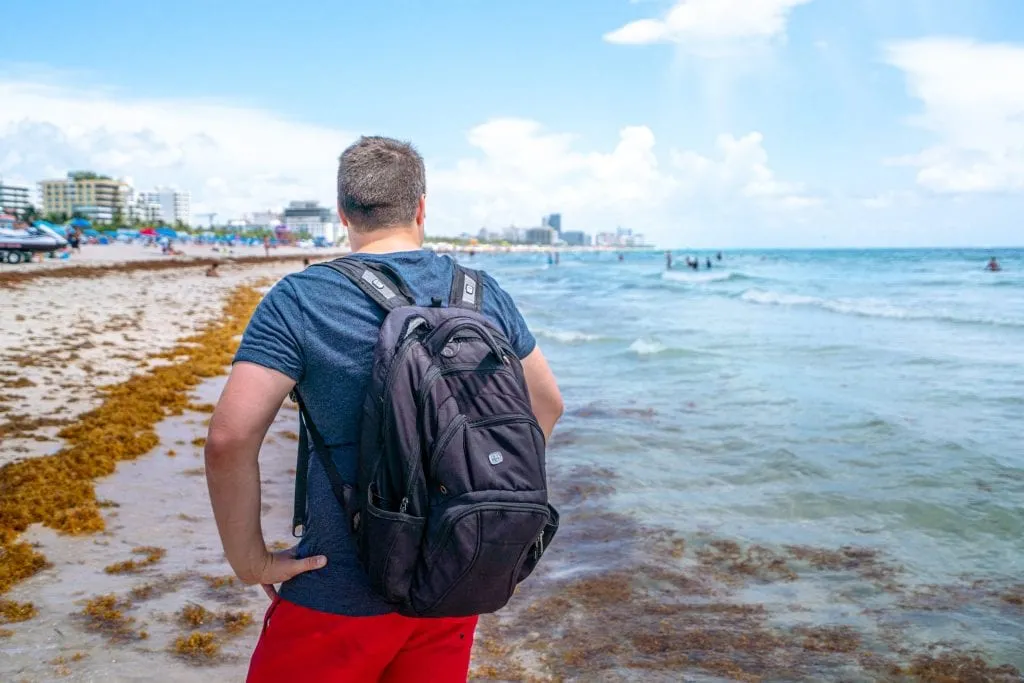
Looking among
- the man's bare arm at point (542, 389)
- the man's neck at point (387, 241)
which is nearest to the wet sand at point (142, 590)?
the man's bare arm at point (542, 389)

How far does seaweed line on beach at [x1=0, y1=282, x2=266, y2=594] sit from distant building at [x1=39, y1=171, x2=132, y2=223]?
624ft

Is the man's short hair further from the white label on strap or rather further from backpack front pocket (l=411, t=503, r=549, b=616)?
backpack front pocket (l=411, t=503, r=549, b=616)

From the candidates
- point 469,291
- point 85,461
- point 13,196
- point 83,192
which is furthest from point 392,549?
point 83,192

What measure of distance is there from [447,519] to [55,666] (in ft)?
9.50

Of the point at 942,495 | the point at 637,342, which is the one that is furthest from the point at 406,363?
the point at 637,342

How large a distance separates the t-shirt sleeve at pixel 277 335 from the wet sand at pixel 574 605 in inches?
101

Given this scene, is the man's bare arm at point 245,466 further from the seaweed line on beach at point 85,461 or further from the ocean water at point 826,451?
the ocean water at point 826,451

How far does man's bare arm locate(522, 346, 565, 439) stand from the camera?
211 centimetres

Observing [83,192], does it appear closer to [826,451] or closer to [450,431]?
[826,451]

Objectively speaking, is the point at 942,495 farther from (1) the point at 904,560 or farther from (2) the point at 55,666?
(2) the point at 55,666

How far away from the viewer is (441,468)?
1656 mm

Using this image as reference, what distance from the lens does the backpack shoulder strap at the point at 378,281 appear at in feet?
5.74

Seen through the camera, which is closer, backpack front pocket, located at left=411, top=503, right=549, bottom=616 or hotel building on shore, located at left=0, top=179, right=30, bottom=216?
backpack front pocket, located at left=411, top=503, right=549, bottom=616

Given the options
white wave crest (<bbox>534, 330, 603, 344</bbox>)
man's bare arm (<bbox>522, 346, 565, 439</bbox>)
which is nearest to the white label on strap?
man's bare arm (<bbox>522, 346, 565, 439</bbox>)
